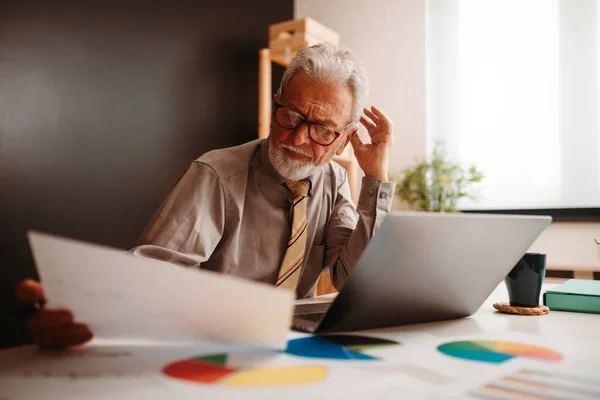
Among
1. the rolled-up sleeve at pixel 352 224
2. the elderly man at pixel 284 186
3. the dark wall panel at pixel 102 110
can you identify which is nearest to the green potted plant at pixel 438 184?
the dark wall panel at pixel 102 110

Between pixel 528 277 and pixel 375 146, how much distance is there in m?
0.66

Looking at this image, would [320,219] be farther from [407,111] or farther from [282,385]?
[407,111]

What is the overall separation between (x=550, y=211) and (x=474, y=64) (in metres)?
1.09

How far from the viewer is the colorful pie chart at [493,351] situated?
584 mm

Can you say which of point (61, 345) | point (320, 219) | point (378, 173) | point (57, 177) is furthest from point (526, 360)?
point (57, 177)

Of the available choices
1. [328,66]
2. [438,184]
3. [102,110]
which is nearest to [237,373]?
[328,66]

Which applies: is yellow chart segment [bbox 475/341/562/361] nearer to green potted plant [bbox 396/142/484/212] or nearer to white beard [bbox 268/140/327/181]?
white beard [bbox 268/140/327/181]

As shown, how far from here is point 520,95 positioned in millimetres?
3084

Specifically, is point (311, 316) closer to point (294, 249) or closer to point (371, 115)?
point (294, 249)

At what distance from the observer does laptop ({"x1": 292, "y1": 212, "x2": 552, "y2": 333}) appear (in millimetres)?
631

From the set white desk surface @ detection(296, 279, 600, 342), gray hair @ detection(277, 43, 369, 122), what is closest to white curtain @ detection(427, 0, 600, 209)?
gray hair @ detection(277, 43, 369, 122)

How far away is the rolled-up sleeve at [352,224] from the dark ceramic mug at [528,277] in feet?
1.25

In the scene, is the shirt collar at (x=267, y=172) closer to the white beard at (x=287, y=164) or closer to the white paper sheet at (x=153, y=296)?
the white beard at (x=287, y=164)

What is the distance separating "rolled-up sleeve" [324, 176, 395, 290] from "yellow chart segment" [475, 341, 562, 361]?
61cm
